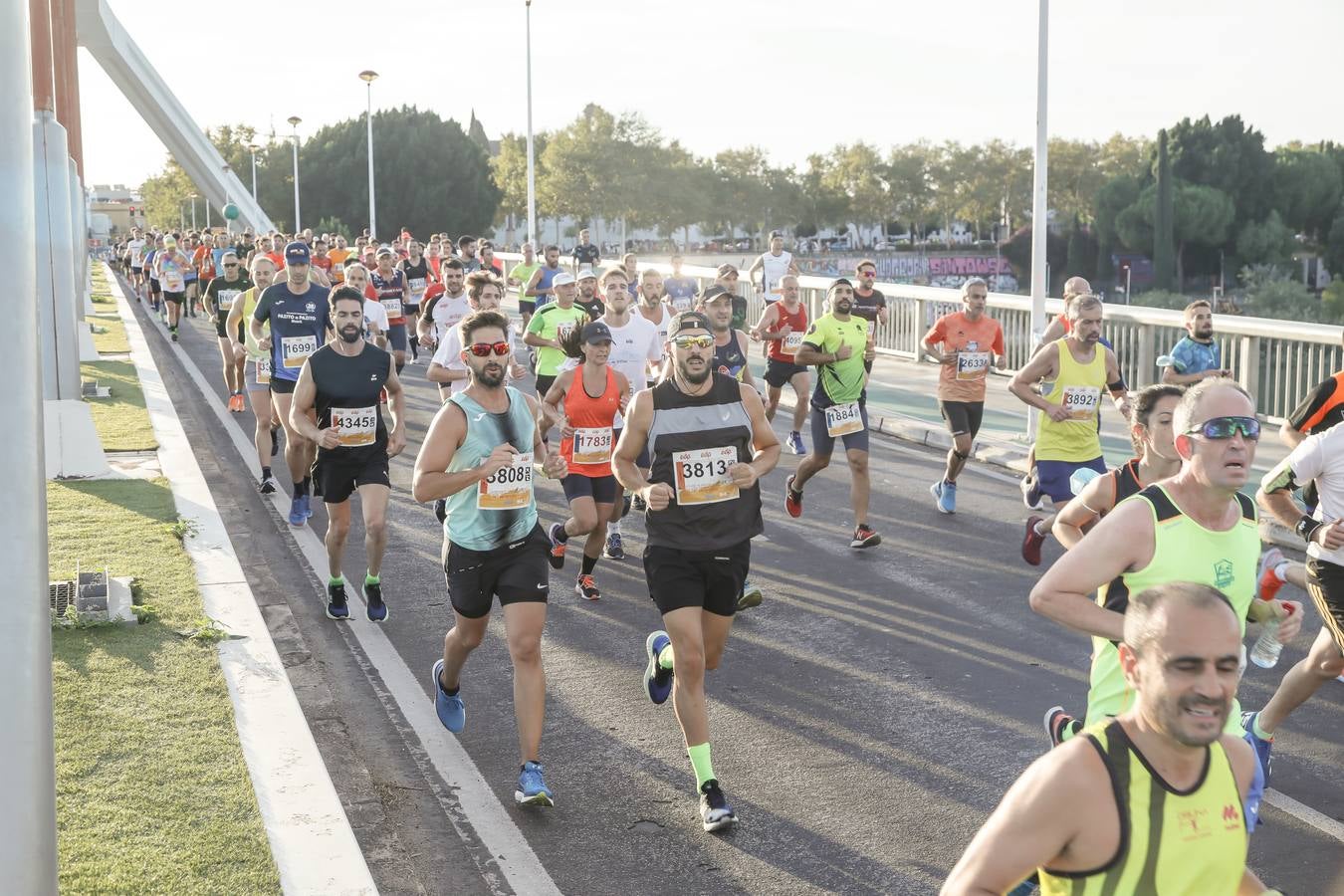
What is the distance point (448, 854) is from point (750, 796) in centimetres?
130

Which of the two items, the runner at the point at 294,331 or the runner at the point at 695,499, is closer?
the runner at the point at 695,499

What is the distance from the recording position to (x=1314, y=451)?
658 cm

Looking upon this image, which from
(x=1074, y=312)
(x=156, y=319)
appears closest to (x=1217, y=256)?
(x=156, y=319)

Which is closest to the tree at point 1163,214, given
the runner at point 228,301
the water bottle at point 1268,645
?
the runner at point 228,301

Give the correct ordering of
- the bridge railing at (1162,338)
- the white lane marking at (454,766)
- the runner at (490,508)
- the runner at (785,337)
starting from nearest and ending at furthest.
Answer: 1. the white lane marking at (454,766)
2. the runner at (490,508)
3. the bridge railing at (1162,338)
4. the runner at (785,337)

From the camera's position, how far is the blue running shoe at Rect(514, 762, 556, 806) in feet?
20.7

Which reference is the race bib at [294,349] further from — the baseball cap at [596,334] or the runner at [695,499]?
the runner at [695,499]

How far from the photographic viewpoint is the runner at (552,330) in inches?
512

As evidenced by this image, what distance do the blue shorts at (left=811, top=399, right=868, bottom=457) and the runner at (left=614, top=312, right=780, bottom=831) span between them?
15.3ft

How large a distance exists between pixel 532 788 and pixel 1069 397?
4865 mm

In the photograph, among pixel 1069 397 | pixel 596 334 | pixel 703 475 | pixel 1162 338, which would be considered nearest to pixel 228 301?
pixel 596 334

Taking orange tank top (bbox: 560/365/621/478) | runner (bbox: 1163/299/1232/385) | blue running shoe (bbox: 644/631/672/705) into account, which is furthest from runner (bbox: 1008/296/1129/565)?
blue running shoe (bbox: 644/631/672/705)

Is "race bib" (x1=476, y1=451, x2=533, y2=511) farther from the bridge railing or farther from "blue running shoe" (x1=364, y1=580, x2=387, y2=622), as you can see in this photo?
the bridge railing

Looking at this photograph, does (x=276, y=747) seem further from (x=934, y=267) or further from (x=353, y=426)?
(x=934, y=267)
